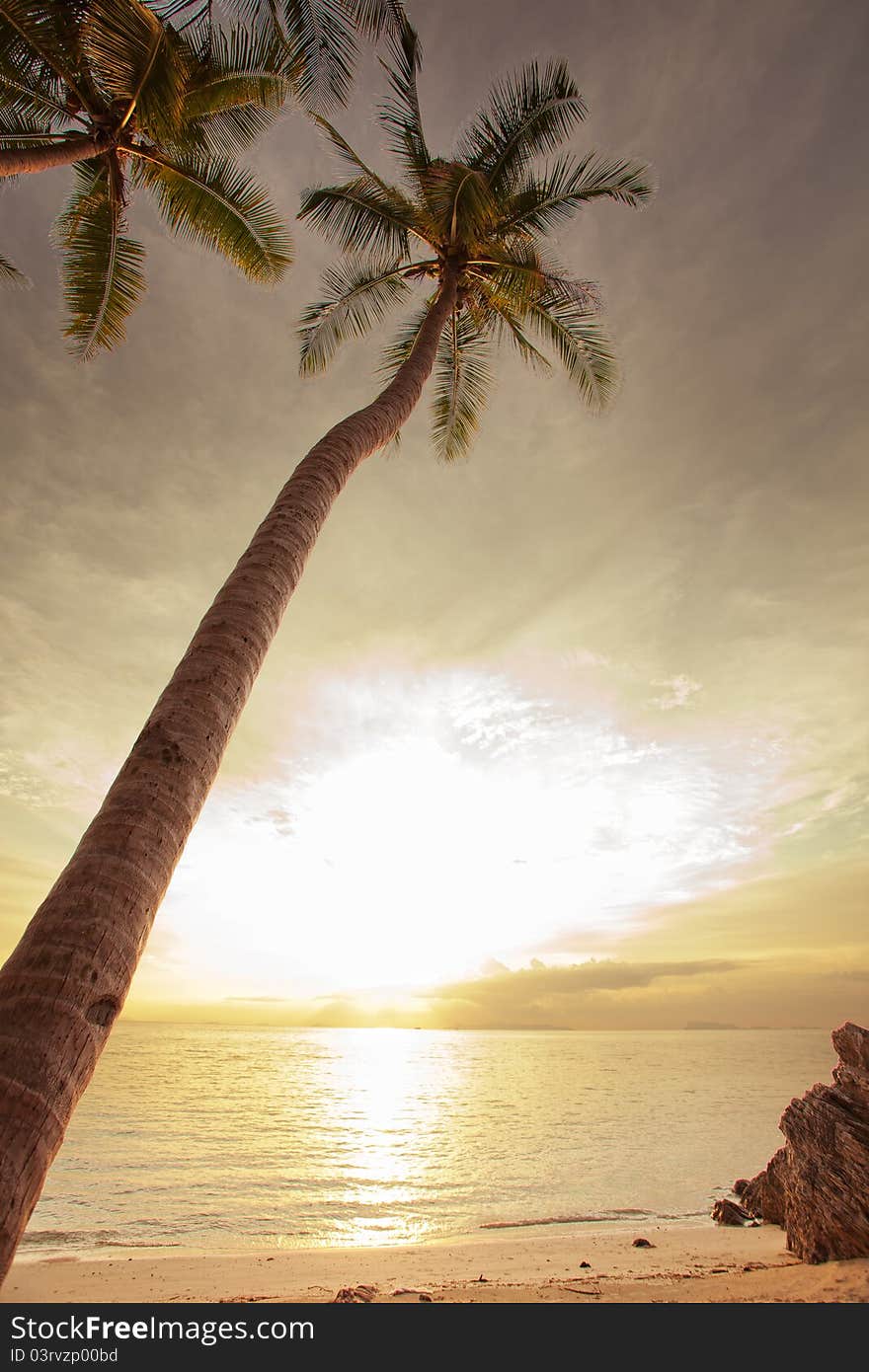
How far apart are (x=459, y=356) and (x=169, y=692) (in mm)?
10806

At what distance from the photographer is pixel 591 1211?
33.6ft

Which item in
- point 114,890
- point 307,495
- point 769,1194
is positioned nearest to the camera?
point 114,890

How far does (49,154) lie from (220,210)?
94.2 inches

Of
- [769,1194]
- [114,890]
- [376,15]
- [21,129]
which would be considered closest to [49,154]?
[21,129]

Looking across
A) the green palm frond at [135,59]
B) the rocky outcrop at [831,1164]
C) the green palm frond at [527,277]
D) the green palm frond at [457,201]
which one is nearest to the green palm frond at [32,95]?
the green palm frond at [135,59]

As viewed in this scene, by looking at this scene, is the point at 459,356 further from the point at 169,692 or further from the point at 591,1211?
the point at 591,1211

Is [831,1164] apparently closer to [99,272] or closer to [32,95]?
[99,272]

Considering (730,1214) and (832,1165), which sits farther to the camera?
(730,1214)

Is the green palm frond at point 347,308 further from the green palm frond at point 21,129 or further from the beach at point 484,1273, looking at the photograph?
the beach at point 484,1273

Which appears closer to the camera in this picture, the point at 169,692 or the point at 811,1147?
the point at 169,692

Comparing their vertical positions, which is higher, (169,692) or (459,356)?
(459,356)

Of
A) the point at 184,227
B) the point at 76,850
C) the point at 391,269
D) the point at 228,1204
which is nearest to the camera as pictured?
the point at 76,850

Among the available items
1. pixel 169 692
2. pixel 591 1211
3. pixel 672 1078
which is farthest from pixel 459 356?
pixel 672 1078

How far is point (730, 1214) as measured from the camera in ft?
30.2
